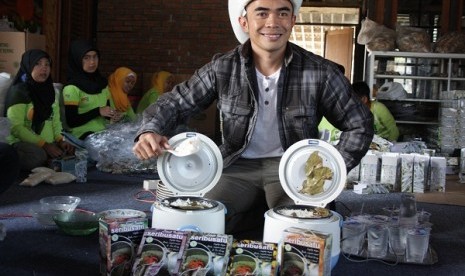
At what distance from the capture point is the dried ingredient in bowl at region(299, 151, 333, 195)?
193 cm

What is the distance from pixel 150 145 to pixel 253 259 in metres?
0.63

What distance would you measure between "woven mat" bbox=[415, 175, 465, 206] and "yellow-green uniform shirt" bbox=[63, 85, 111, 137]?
2.69m

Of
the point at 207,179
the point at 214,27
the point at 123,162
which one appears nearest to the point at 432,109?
the point at 214,27

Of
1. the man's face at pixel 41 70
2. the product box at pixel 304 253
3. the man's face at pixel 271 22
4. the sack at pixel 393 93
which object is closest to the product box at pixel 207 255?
the product box at pixel 304 253

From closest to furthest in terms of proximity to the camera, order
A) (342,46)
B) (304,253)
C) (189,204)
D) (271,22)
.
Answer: (304,253) → (189,204) → (271,22) → (342,46)

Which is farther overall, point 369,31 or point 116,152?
point 369,31

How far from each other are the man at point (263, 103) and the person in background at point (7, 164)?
740 millimetres

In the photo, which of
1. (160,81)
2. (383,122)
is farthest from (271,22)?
(160,81)

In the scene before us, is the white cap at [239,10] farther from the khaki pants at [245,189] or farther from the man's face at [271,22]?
the khaki pants at [245,189]

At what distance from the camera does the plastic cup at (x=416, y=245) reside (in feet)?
7.18

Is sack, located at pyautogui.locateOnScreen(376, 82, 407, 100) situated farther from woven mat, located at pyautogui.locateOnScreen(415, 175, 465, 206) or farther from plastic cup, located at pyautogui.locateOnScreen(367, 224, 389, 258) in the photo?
plastic cup, located at pyautogui.locateOnScreen(367, 224, 389, 258)

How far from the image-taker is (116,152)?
4.30 m

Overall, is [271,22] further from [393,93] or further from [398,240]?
[393,93]

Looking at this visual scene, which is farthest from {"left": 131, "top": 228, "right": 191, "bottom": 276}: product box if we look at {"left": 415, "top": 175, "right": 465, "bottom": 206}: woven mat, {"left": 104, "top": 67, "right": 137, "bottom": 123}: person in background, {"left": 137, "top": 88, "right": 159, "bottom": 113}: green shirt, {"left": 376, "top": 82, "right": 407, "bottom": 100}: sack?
{"left": 376, "top": 82, "right": 407, "bottom": 100}: sack
